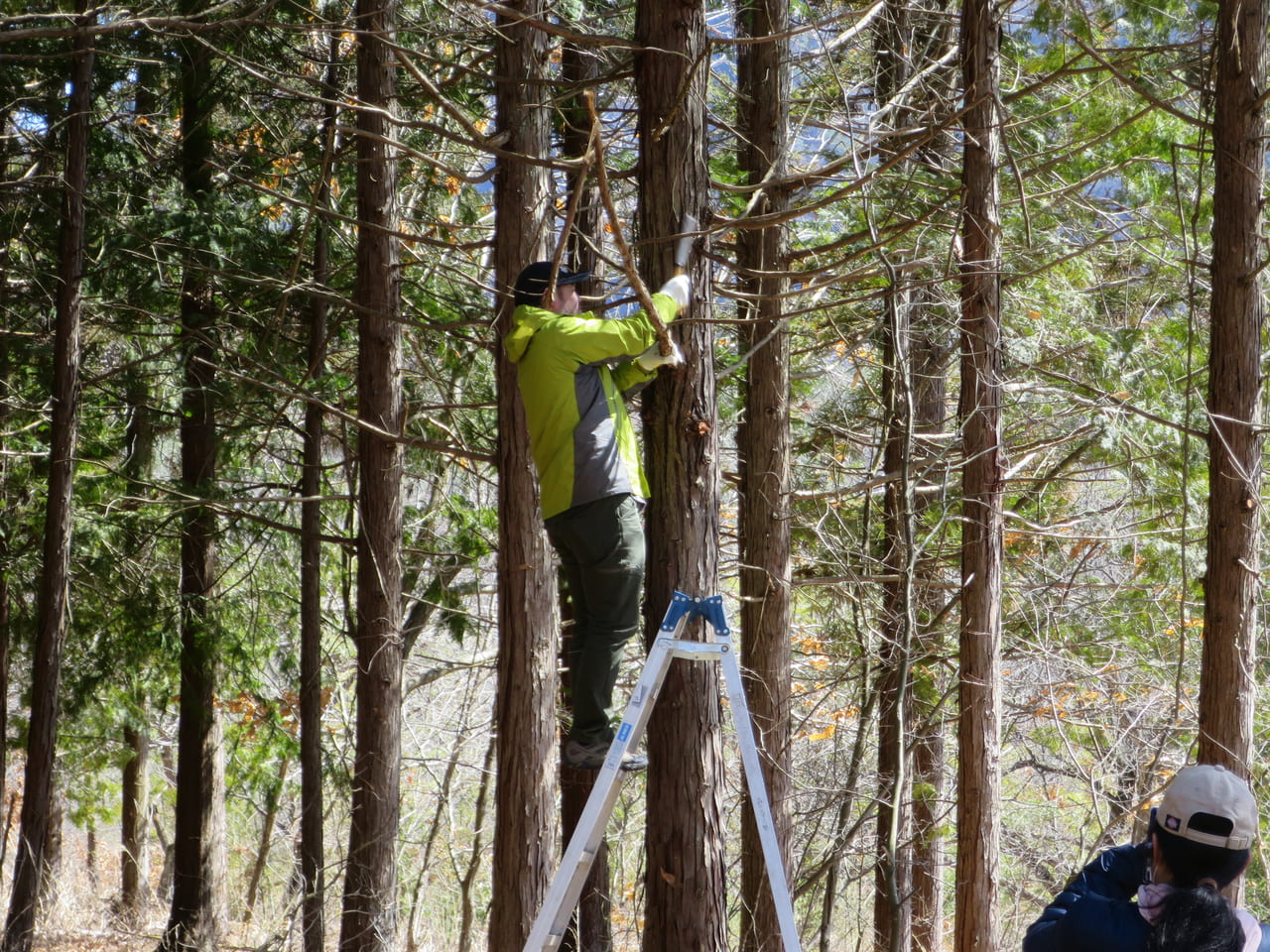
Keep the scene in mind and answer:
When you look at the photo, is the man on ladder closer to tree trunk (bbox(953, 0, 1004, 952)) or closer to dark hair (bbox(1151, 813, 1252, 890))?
dark hair (bbox(1151, 813, 1252, 890))

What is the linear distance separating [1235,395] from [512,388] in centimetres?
454

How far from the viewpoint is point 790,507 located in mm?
8727

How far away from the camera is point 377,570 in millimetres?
8773

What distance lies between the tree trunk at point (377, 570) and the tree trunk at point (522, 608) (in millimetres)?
1924

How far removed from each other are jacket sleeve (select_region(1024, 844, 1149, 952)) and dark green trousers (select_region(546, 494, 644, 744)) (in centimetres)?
218

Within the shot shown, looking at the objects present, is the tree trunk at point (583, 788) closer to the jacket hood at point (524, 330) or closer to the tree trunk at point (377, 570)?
the tree trunk at point (377, 570)

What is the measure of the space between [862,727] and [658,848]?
173 inches

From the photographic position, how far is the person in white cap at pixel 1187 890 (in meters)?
2.31

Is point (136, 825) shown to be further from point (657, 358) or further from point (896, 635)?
point (657, 358)

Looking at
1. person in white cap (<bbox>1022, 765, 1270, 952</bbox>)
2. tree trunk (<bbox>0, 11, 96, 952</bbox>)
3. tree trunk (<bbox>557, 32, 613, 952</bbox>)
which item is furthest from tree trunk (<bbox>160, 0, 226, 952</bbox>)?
person in white cap (<bbox>1022, 765, 1270, 952</bbox>)

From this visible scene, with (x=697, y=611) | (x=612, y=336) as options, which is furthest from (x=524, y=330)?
(x=697, y=611)

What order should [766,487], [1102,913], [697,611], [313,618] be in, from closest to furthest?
[1102,913], [697,611], [766,487], [313,618]

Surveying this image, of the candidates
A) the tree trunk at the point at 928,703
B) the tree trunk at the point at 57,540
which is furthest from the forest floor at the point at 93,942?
the tree trunk at the point at 928,703

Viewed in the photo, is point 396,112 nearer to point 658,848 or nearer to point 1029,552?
point 658,848
